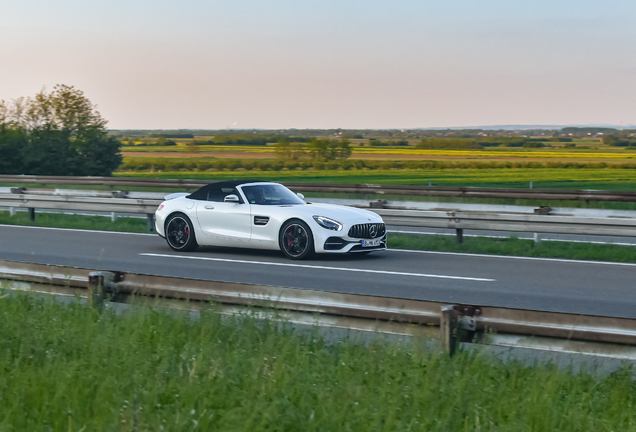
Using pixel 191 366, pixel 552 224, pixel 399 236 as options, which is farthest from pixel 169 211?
pixel 191 366

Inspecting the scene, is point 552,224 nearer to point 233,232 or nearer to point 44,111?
point 233,232

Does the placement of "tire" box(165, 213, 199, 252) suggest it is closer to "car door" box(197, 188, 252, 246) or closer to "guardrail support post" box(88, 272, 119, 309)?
"car door" box(197, 188, 252, 246)

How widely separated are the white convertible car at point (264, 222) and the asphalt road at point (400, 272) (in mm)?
269

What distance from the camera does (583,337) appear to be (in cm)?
437

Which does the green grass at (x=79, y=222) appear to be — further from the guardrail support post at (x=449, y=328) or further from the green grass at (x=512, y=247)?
the guardrail support post at (x=449, y=328)

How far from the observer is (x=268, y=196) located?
12508 mm

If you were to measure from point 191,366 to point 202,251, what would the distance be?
8397 millimetres

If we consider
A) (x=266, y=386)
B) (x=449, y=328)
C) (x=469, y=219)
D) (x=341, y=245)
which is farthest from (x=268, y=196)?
(x=266, y=386)

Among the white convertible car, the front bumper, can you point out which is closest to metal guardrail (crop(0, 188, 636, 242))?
the white convertible car

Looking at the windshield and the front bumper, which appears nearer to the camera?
the front bumper

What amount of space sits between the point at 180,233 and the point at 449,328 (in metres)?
8.95

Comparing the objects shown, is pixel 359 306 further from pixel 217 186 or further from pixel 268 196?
pixel 217 186

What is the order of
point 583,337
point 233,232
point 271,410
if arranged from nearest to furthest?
point 271,410, point 583,337, point 233,232

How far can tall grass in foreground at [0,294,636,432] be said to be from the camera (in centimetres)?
385
